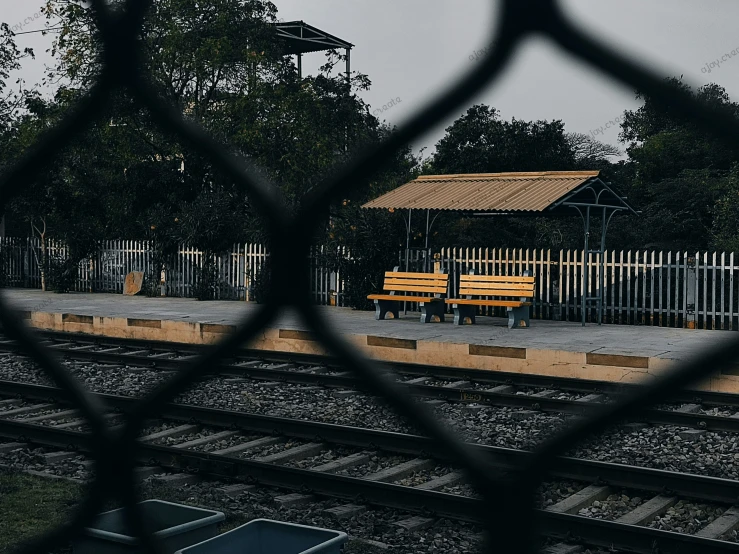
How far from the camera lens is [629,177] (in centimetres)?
62

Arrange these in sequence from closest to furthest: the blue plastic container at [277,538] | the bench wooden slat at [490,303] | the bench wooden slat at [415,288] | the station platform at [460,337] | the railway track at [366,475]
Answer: the blue plastic container at [277,538], the railway track at [366,475], the station platform at [460,337], the bench wooden slat at [490,303], the bench wooden slat at [415,288]

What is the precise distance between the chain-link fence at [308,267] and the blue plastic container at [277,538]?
1098mm

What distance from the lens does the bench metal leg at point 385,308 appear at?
A: 9648 millimetres

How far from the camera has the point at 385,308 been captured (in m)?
9.84

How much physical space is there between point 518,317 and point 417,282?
1.43 meters

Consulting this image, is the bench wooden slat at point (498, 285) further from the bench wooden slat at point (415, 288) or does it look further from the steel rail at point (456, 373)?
the steel rail at point (456, 373)

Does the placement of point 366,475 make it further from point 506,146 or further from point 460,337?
point 460,337

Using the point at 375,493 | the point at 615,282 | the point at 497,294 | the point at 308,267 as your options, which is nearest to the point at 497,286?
the point at 497,294

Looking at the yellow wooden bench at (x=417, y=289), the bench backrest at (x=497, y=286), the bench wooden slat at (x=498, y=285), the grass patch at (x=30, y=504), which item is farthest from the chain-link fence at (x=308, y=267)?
the bench wooden slat at (x=498, y=285)

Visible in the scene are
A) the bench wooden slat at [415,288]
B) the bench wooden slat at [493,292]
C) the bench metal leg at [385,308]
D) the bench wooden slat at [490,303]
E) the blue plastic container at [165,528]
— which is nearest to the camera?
the blue plastic container at [165,528]

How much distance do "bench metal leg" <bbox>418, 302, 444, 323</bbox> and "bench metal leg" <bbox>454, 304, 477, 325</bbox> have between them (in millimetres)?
286

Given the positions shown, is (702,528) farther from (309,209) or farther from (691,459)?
(309,209)

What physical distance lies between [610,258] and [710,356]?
1064cm

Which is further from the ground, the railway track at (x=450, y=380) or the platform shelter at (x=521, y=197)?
the platform shelter at (x=521, y=197)
